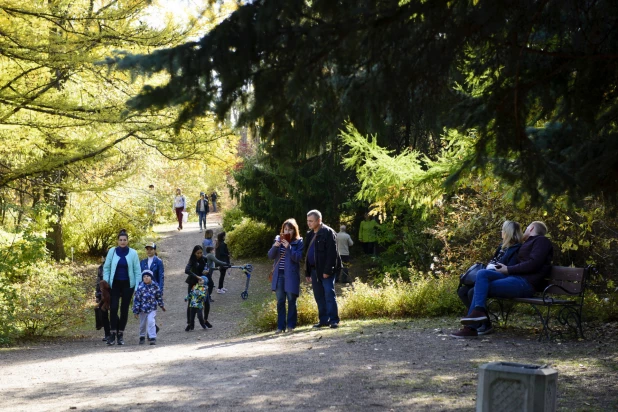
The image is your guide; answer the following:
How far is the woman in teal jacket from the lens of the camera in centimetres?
1276

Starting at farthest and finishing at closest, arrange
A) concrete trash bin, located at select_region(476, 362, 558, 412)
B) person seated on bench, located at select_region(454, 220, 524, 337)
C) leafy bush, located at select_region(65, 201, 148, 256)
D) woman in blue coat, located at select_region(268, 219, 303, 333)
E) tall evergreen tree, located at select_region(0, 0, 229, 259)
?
leafy bush, located at select_region(65, 201, 148, 256), woman in blue coat, located at select_region(268, 219, 303, 333), tall evergreen tree, located at select_region(0, 0, 229, 259), person seated on bench, located at select_region(454, 220, 524, 337), concrete trash bin, located at select_region(476, 362, 558, 412)

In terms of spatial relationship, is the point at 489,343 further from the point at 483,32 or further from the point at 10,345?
the point at 10,345

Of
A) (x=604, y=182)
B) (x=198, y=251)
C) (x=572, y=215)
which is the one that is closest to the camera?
(x=604, y=182)

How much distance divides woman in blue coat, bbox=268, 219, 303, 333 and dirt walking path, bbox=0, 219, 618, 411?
0.42 metres

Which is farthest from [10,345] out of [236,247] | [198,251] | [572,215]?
[236,247]

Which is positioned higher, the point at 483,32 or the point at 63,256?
the point at 483,32

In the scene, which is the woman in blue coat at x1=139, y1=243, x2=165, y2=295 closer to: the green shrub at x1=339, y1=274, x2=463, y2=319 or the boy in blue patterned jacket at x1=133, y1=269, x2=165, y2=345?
the boy in blue patterned jacket at x1=133, y1=269, x2=165, y2=345

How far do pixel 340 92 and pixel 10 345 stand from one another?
10.4m

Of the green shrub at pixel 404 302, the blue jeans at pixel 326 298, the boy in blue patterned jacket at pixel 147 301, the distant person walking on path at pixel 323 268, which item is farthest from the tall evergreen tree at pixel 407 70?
the boy in blue patterned jacket at pixel 147 301

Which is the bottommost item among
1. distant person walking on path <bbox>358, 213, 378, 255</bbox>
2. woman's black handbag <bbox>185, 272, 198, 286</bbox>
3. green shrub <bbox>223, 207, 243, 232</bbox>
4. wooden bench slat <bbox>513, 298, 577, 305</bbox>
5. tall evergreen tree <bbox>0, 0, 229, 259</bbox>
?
wooden bench slat <bbox>513, 298, 577, 305</bbox>

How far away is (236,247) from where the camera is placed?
29.7 m

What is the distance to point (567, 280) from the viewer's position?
9.79m

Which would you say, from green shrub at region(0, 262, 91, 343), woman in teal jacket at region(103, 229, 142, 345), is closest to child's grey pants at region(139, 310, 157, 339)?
woman in teal jacket at region(103, 229, 142, 345)

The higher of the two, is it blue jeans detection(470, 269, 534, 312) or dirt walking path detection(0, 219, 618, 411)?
blue jeans detection(470, 269, 534, 312)
